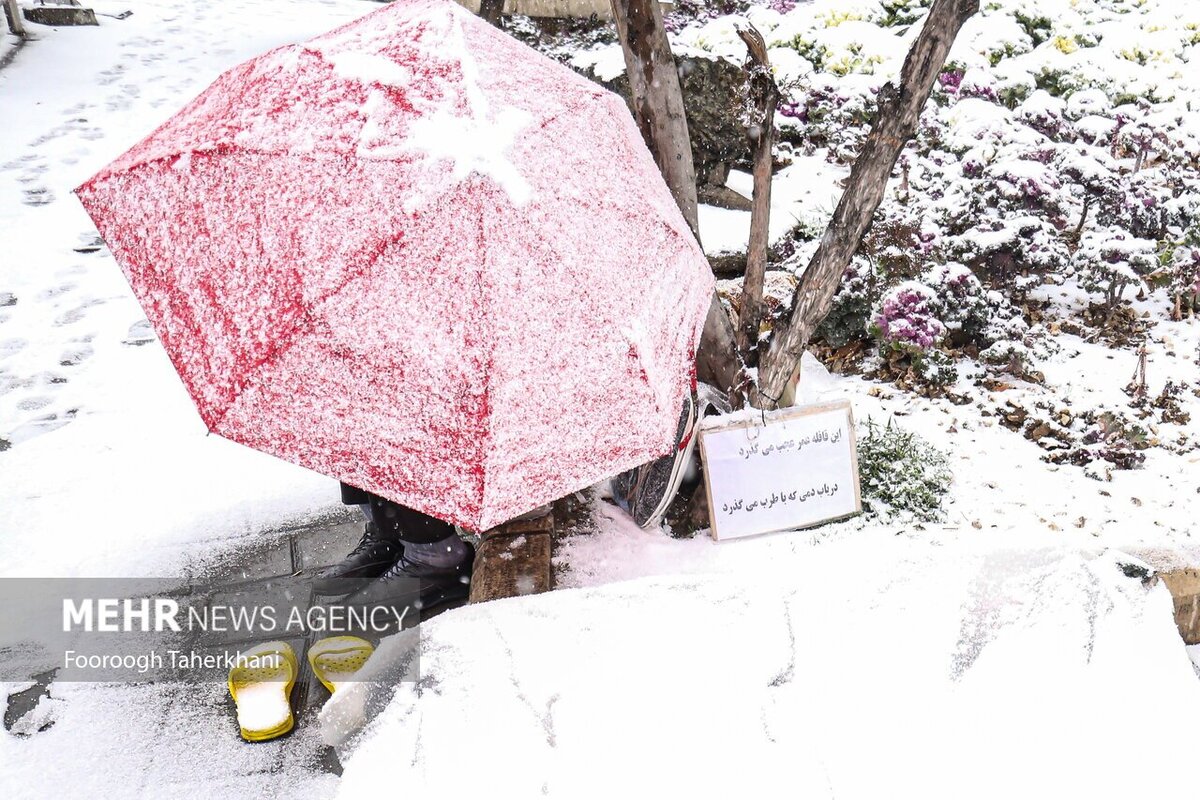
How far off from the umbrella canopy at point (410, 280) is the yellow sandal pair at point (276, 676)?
1035 millimetres

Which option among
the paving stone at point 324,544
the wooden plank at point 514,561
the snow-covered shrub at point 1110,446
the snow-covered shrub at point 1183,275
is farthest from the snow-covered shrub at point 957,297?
the paving stone at point 324,544

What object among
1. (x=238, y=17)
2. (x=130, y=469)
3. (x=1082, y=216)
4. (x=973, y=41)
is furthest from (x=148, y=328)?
(x=238, y=17)

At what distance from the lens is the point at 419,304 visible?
1.54m

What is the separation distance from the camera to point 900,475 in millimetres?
2781

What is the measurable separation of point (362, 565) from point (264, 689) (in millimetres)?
563

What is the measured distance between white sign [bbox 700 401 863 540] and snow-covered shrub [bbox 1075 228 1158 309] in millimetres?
1843

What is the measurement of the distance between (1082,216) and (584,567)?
339 centimetres

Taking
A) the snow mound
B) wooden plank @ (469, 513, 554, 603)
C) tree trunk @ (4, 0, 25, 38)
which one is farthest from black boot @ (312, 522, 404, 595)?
tree trunk @ (4, 0, 25, 38)

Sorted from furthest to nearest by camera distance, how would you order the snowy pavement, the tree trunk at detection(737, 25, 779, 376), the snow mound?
the snowy pavement < the tree trunk at detection(737, 25, 779, 376) < the snow mound

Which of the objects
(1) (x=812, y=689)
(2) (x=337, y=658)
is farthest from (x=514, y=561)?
(1) (x=812, y=689)

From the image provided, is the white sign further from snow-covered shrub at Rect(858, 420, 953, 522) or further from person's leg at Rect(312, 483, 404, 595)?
person's leg at Rect(312, 483, 404, 595)

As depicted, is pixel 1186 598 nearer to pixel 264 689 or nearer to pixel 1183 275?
pixel 1183 275

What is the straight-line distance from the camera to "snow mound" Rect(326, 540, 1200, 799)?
2.00 meters

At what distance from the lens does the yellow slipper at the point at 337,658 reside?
2441 mm
